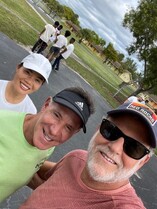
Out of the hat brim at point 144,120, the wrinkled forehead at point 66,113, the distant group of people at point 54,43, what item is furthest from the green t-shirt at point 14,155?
the distant group of people at point 54,43

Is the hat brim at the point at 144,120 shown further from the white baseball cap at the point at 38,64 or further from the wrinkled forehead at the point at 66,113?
the white baseball cap at the point at 38,64

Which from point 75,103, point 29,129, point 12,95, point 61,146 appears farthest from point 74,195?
point 61,146

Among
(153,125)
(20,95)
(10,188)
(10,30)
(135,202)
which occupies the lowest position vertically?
(10,30)

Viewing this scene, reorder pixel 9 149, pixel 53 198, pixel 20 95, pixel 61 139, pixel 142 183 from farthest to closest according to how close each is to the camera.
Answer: pixel 142 183
pixel 20 95
pixel 61 139
pixel 9 149
pixel 53 198

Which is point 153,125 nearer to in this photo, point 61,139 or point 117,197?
point 117,197

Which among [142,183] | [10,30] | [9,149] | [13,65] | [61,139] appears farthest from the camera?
[10,30]

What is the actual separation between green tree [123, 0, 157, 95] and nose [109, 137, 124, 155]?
2381 centimetres

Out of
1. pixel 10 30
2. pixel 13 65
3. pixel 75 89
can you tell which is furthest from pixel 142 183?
pixel 10 30

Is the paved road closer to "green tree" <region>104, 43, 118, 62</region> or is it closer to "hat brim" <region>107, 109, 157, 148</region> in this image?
"hat brim" <region>107, 109, 157, 148</region>

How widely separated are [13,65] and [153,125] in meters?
8.77

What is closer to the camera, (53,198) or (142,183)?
(53,198)

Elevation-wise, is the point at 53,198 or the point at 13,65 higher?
the point at 53,198

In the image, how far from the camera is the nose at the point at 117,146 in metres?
2.30

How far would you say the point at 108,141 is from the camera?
2.36m
